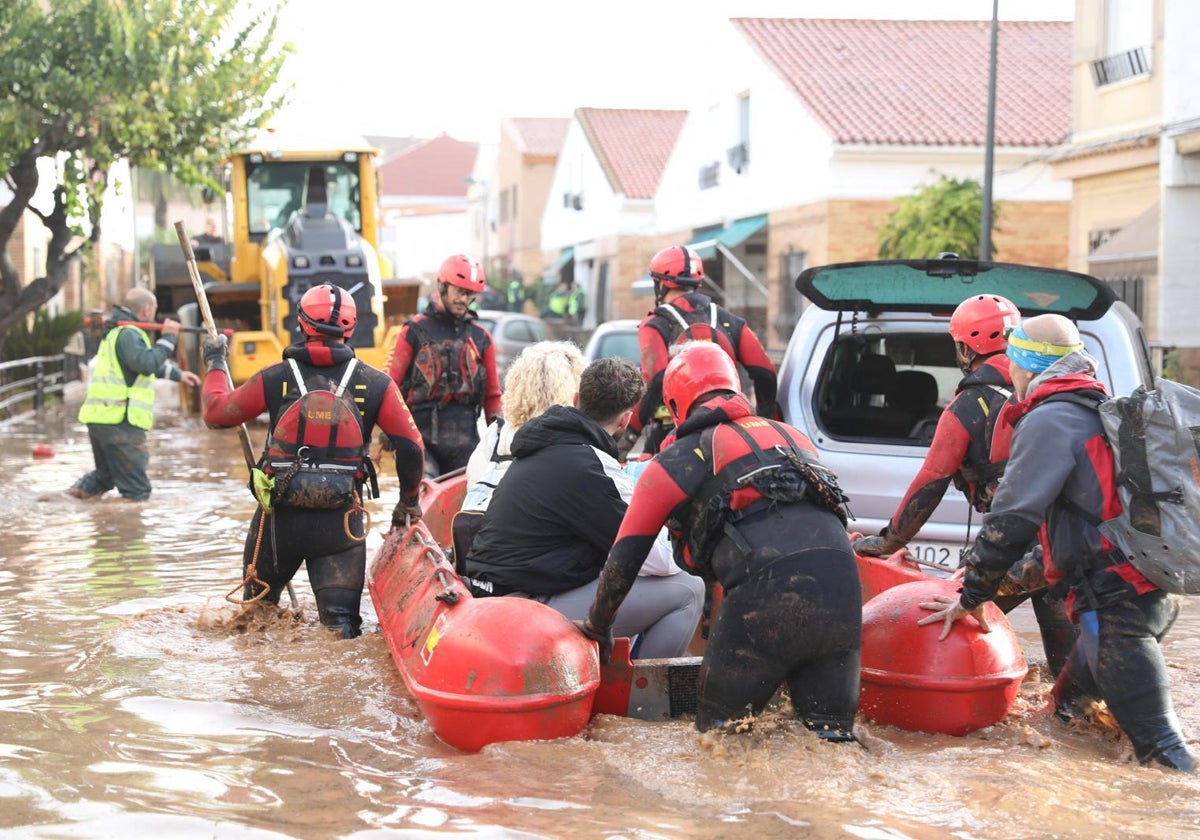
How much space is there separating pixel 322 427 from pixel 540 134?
6056 centimetres

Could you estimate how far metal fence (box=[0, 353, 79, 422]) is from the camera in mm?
20953

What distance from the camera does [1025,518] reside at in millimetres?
5129

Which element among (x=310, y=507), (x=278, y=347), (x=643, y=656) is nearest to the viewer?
(x=643, y=656)

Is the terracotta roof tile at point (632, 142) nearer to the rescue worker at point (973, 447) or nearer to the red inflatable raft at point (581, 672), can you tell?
the rescue worker at point (973, 447)

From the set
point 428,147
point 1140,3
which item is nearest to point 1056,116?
point 1140,3

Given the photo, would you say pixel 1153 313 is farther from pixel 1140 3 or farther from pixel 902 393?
pixel 902 393

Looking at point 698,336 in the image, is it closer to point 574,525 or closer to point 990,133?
point 574,525

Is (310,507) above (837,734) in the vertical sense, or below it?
above

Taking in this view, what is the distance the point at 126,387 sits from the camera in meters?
12.4

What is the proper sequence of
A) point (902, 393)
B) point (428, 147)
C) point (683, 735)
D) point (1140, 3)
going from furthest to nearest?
point (428, 147), point (1140, 3), point (902, 393), point (683, 735)

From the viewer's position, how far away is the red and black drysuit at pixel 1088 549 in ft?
16.9

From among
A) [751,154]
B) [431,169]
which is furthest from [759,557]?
[431,169]

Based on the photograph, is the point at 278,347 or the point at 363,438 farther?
the point at 278,347

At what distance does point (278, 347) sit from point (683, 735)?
13.7 metres
